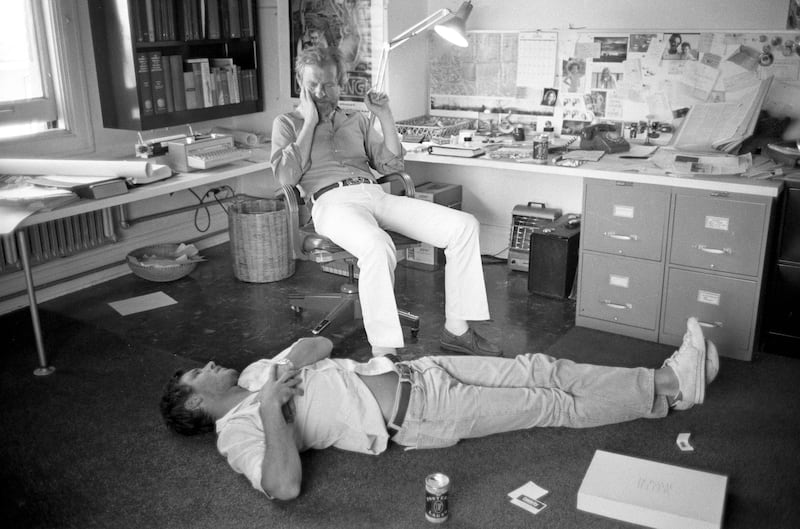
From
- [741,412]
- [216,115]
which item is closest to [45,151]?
[216,115]

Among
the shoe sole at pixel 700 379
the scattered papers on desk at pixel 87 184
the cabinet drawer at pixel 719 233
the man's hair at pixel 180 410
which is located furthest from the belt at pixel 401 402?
the scattered papers on desk at pixel 87 184

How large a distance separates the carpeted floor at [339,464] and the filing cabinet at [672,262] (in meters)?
0.23

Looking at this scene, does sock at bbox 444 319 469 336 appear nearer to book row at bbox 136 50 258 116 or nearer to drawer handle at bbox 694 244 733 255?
drawer handle at bbox 694 244 733 255

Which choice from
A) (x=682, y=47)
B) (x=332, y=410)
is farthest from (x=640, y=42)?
(x=332, y=410)

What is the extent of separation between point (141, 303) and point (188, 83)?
1.21m

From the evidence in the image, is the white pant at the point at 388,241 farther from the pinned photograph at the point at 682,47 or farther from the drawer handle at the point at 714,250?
the pinned photograph at the point at 682,47

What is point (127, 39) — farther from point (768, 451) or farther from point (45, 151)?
point (768, 451)

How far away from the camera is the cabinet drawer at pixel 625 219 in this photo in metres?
3.25

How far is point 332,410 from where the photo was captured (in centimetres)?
238

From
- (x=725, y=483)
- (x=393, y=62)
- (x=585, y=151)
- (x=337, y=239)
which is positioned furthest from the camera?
(x=393, y=62)

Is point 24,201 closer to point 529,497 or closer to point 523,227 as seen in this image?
point 529,497

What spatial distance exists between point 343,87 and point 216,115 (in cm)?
73

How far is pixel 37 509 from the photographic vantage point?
7.54 feet

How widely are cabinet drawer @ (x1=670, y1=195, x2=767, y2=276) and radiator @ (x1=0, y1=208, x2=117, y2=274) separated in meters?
2.84
